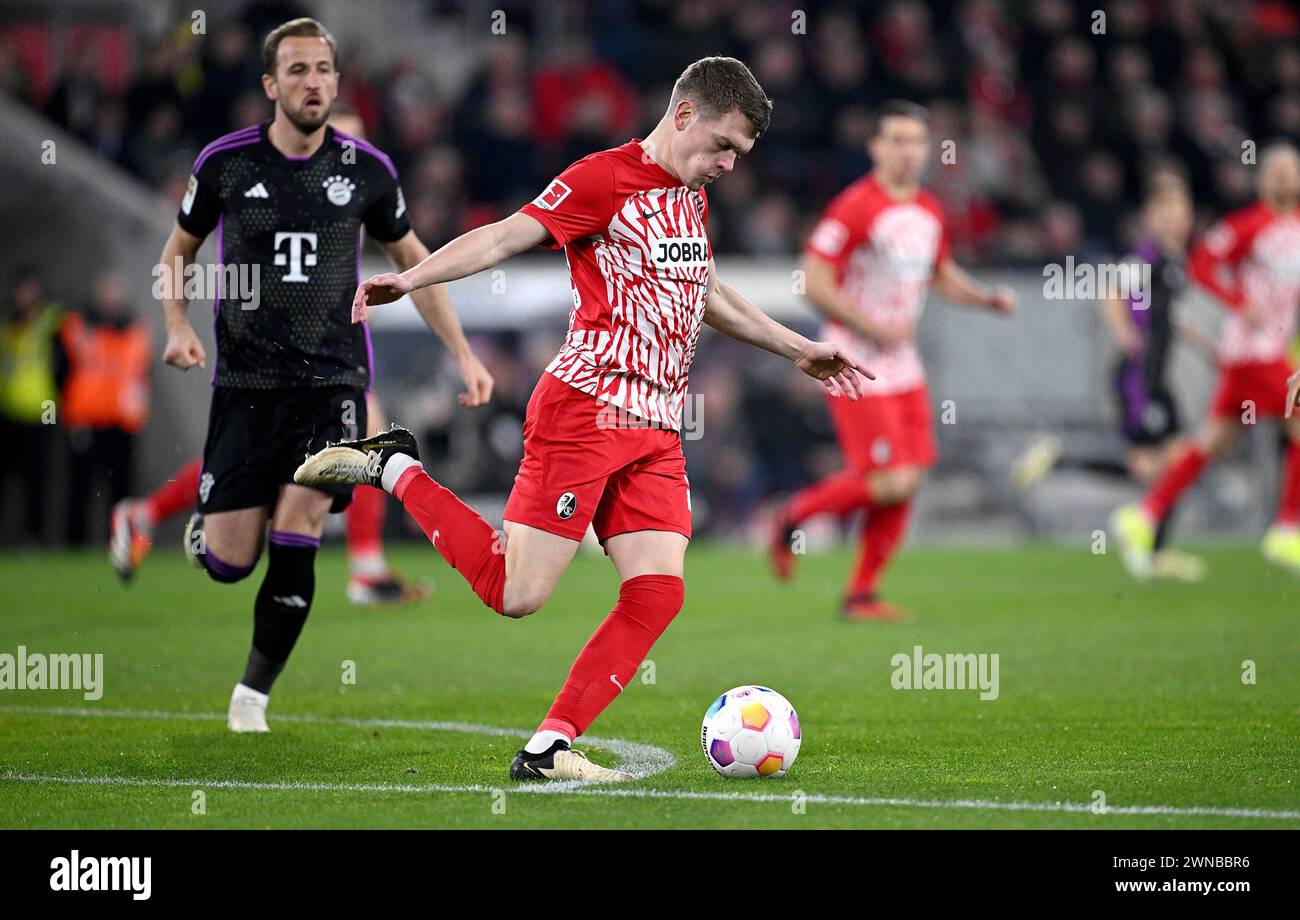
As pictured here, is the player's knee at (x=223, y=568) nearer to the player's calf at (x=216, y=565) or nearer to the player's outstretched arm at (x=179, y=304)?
the player's calf at (x=216, y=565)

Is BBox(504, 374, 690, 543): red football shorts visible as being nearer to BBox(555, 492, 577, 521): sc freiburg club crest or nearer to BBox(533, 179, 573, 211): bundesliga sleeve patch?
BBox(555, 492, 577, 521): sc freiburg club crest

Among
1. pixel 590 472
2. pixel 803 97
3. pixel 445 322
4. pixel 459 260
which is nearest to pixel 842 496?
pixel 445 322

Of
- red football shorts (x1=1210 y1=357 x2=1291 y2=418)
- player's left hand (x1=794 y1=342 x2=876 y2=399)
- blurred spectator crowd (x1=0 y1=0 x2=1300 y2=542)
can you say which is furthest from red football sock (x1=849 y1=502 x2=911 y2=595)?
blurred spectator crowd (x1=0 y1=0 x2=1300 y2=542)

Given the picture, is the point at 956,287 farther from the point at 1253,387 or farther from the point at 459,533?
the point at 459,533

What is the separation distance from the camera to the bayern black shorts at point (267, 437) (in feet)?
20.2

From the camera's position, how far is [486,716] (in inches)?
265

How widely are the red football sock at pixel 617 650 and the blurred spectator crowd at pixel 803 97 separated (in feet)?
41.7

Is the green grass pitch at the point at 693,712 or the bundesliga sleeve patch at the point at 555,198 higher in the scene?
the bundesliga sleeve patch at the point at 555,198

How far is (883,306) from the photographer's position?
1028 cm

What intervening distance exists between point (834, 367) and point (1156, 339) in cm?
826

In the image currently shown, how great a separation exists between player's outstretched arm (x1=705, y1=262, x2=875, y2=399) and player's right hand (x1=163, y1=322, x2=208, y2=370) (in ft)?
6.19

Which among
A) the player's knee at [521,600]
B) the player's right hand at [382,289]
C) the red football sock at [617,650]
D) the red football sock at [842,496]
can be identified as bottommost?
the red football sock at [617,650]

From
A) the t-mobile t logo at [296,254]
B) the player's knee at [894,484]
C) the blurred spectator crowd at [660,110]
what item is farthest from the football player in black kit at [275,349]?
the blurred spectator crowd at [660,110]
